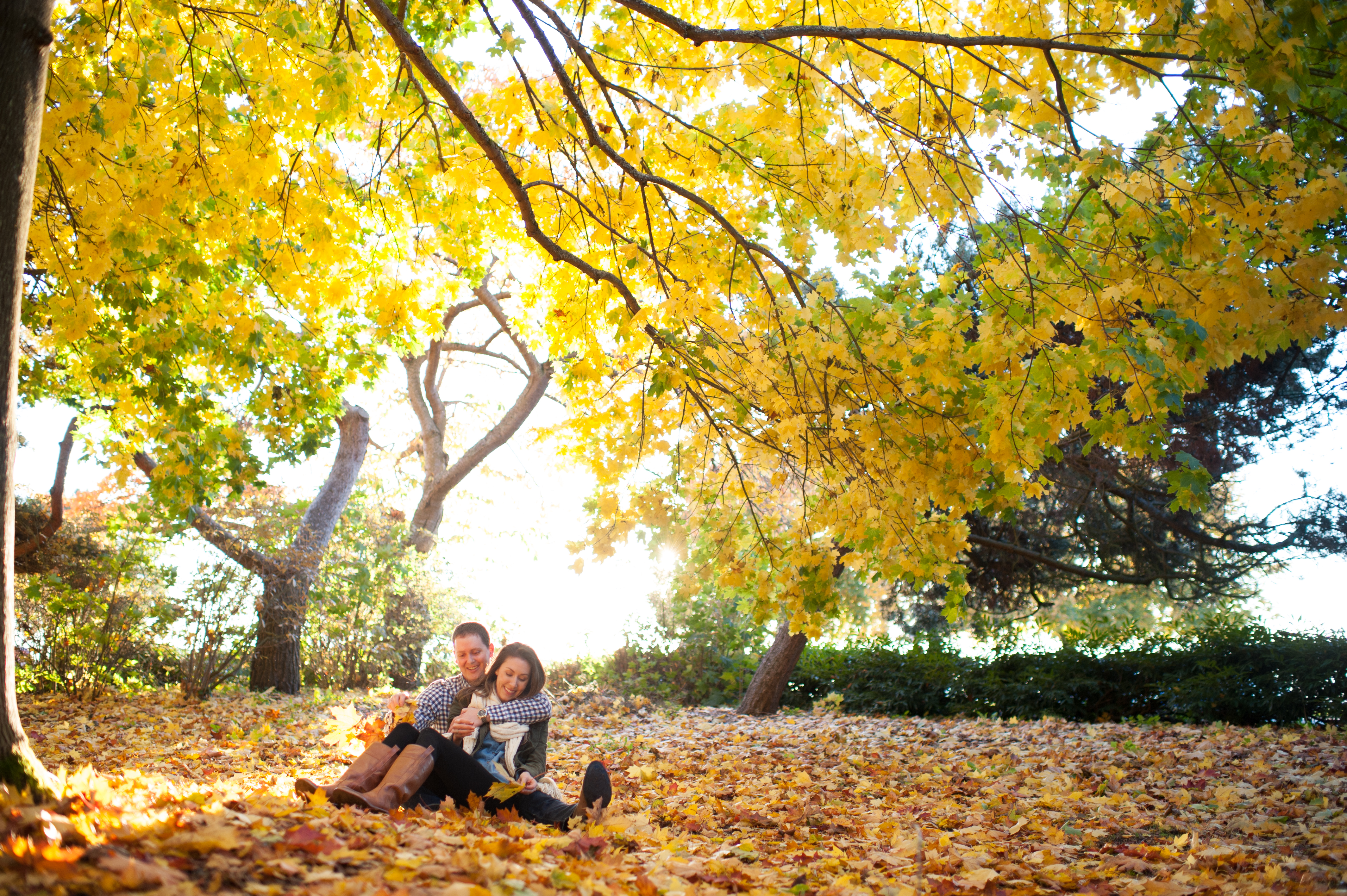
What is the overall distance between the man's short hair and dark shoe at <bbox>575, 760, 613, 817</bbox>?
36.0 inches

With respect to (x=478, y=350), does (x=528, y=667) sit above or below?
below

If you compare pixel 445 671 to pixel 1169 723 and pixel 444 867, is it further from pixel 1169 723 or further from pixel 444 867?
pixel 444 867

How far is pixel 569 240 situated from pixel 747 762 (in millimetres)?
4341

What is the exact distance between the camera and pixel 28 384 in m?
7.98

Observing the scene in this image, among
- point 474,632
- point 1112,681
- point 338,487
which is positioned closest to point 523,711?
point 474,632

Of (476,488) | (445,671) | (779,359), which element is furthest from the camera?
(476,488)

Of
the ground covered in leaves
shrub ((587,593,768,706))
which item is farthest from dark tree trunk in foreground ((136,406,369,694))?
shrub ((587,593,768,706))

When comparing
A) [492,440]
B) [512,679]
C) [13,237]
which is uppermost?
[492,440]

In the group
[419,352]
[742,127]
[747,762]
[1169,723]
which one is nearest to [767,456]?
[742,127]

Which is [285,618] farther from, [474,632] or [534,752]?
[534,752]

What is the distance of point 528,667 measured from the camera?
13.9 ft

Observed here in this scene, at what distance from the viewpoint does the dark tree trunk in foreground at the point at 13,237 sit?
263cm

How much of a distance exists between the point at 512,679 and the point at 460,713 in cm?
36

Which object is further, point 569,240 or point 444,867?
point 569,240
